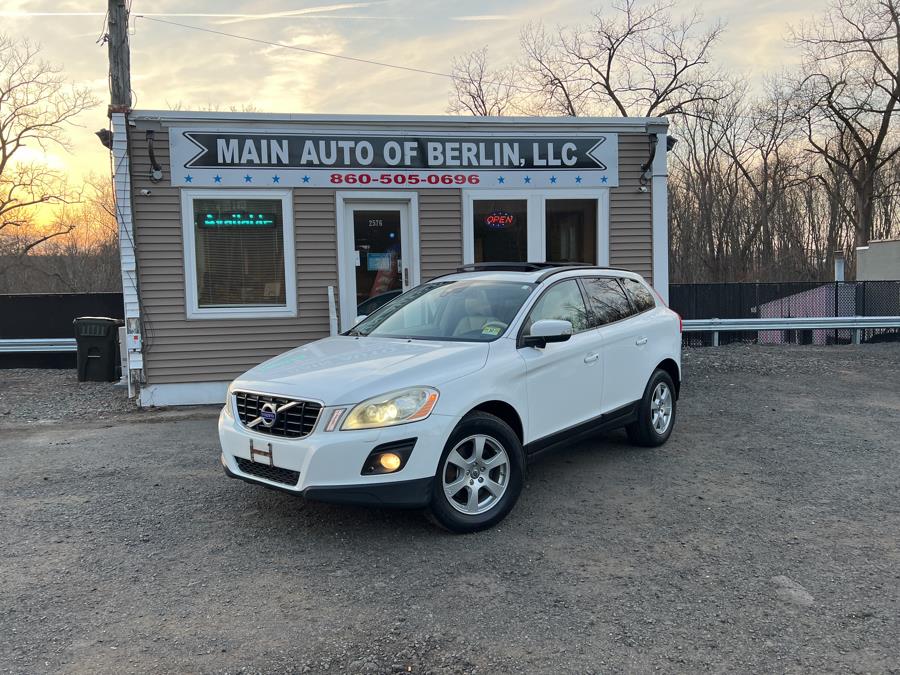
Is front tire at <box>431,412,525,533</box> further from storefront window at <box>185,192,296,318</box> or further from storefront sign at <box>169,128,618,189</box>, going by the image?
storefront sign at <box>169,128,618,189</box>

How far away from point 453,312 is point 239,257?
15.0 feet

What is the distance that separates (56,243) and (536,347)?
114 ft

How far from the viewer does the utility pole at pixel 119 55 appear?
9289 mm

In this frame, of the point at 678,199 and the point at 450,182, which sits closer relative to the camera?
the point at 450,182

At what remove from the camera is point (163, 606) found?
341cm

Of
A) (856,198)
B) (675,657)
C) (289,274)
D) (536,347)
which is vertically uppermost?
(856,198)

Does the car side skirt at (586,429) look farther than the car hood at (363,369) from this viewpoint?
Yes

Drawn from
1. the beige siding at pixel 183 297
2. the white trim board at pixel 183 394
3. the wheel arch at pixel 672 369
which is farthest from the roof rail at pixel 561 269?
the white trim board at pixel 183 394

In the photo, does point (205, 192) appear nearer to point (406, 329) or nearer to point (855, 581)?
point (406, 329)

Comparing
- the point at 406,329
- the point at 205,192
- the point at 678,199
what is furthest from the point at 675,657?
the point at 678,199

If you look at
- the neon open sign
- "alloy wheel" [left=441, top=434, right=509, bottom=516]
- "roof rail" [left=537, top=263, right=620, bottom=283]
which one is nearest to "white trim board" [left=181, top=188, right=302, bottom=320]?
the neon open sign

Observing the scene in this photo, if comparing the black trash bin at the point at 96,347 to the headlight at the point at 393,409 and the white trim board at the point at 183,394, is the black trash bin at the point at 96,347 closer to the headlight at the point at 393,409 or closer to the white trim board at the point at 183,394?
the white trim board at the point at 183,394

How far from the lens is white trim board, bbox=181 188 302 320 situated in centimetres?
857

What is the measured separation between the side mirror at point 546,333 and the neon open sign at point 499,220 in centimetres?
489
